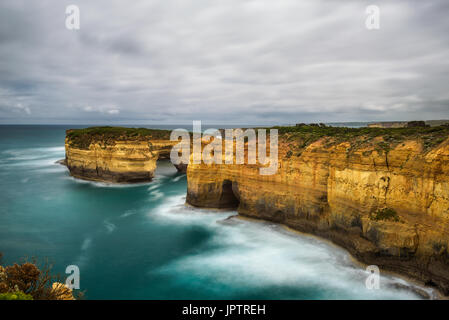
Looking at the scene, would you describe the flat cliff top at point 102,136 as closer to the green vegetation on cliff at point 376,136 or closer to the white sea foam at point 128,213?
the white sea foam at point 128,213

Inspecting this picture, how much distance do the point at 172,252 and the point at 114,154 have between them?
23.1 meters

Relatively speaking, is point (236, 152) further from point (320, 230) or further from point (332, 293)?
point (332, 293)

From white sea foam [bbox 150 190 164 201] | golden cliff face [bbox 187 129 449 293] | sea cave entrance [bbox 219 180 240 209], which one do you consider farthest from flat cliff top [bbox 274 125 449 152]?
white sea foam [bbox 150 190 164 201]

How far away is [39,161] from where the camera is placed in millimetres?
61531

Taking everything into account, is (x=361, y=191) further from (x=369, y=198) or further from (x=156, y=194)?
(x=156, y=194)

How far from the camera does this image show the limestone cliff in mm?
38219

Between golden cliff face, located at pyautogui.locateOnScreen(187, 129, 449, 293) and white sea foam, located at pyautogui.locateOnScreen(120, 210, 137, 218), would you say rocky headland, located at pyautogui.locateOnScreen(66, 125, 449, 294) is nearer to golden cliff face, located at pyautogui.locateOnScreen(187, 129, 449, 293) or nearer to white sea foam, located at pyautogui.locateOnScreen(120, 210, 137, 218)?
golden cliff face, located at pyautogui.locateOnScreen(187, 129, 449, 293)

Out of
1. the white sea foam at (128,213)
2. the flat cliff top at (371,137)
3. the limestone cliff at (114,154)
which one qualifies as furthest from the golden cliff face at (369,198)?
the limestone cliff at (114,154)

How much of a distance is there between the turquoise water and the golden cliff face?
1153 millimetres

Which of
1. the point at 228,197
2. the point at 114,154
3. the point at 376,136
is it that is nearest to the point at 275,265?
the point at 376,136

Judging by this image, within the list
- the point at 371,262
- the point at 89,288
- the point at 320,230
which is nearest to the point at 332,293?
the point at 371,262

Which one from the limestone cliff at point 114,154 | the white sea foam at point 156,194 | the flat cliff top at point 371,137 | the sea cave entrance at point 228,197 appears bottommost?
the white sea foam at point 156,194

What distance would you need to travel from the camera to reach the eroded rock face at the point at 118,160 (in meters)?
38.1

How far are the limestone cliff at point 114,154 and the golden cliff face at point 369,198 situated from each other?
20.0 meters
